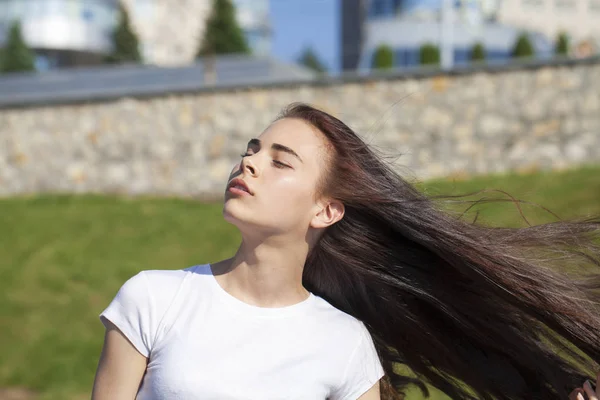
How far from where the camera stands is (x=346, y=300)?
8.70 ft

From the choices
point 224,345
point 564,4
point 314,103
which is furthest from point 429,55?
point 224,345

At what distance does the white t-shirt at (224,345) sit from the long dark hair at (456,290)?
31 centimetres

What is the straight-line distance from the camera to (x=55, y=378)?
689 centimetres

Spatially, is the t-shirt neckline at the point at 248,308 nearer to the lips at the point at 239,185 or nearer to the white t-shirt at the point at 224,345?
the white t-shirt at the point at 224,345

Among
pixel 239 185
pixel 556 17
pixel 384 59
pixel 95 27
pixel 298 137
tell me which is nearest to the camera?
pixel 239 185

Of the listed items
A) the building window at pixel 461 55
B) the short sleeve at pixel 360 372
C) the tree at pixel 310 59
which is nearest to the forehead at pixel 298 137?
the short sleeve at pixel 360 372

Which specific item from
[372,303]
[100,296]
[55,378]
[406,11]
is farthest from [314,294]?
[406,11]

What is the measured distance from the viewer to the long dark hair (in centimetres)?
259

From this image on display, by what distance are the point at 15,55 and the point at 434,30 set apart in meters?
13.2

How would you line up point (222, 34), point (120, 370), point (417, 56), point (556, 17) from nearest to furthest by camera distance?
point (120, 370) → point (222, 34) → point (417, 56) → point (556, 17)

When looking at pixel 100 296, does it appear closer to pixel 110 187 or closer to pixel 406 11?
pixel 110 187

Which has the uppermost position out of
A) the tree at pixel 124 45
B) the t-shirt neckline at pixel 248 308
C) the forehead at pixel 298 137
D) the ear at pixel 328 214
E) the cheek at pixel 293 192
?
the forehead at pixel 298 137

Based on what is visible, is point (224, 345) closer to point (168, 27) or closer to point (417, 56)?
point (417, 56)

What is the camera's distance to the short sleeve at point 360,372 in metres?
2.33
